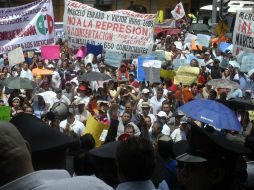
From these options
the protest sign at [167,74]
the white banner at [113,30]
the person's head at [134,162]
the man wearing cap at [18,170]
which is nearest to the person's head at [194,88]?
the protest sign at [167,74]

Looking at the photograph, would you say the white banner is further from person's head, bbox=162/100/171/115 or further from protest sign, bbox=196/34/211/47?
protest sign, bbox=196/34/211/47

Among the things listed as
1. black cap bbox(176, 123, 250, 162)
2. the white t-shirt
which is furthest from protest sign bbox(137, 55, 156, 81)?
black cap bbox(176, 123, 250, 162)

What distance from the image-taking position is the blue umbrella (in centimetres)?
884

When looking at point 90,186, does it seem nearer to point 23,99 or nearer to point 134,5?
point 23,99

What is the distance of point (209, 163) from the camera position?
9.69 ft

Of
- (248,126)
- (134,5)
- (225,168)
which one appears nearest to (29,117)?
(225,168)

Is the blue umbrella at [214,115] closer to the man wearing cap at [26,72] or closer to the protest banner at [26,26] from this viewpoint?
the protest banner at [26,26]

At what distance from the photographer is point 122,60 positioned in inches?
665

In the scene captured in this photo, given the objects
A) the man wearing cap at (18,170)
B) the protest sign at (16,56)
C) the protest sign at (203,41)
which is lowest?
the protest sign at (203,41)

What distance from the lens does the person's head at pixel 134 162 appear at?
344 cm

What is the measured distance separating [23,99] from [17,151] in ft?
32.1

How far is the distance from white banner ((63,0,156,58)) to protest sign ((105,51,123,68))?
122 mm

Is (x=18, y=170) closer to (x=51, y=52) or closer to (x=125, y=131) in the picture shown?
(x=125, y=131)

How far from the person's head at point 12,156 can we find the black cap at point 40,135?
2.51 ft
